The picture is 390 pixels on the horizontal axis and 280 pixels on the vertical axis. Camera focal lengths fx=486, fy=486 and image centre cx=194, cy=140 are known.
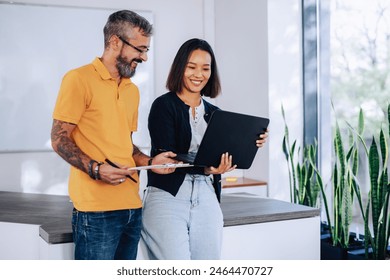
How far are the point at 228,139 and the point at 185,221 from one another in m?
0.28

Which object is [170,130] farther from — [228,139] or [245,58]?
[245,58]

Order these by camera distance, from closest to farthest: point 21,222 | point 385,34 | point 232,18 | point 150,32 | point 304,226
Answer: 1. point 150,32
2. point 21,222
3. point 304,226
4. point 385,34
5. point 232,18

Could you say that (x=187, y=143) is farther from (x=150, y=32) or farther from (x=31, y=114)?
(x=31, y=114)

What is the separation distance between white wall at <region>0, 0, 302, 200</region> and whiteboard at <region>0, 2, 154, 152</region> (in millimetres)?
79

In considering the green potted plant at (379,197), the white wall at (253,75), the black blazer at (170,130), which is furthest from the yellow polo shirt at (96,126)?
the white wall at (253,75)

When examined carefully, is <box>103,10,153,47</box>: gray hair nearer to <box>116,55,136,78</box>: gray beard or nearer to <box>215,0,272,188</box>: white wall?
<box>116,55,136,78</box>: gray beard

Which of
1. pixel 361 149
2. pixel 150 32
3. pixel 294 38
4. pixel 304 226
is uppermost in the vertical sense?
pixel 294 38

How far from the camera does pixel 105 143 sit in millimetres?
1373

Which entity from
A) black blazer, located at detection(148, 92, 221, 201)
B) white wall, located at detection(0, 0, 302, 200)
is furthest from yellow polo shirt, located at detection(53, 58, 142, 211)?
white wall, located at detection(0, 0, 302, 200)

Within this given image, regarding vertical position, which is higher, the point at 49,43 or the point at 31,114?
the point at 49,43

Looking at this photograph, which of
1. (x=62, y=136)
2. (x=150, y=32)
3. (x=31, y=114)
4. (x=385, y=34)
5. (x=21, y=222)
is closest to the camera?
(x=62, y=136)

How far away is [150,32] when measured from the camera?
148cm

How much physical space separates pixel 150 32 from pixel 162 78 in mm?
2390

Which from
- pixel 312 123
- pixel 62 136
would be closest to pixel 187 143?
pixel 62 136
